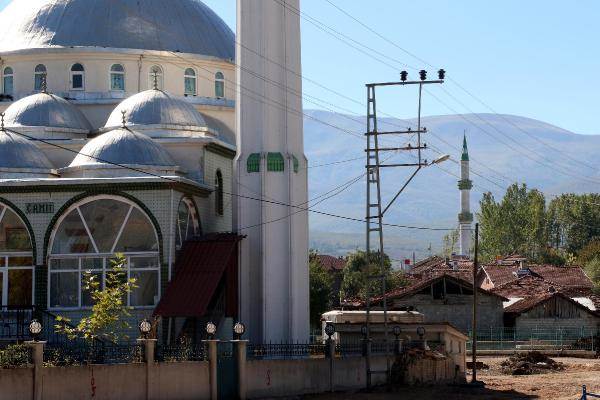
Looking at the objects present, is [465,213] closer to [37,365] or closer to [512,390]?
[512,390]

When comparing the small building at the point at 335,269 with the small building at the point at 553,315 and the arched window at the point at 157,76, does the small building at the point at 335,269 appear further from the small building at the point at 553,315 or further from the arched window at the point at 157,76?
the arched window at the point at 157,76

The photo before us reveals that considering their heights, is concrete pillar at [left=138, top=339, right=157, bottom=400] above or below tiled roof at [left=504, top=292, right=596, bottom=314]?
below

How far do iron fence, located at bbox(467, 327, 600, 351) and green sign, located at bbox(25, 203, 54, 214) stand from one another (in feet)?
85.9

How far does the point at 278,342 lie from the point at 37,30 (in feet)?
66.9

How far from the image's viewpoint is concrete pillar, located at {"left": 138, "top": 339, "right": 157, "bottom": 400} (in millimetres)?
32812

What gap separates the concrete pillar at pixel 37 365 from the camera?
29.6 m

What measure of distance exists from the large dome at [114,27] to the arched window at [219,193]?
379 inches

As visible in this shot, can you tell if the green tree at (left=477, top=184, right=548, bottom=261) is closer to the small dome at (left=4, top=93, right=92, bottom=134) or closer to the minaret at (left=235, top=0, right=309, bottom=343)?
the small dome at (left=4, top=93, right=92, bottom=134)

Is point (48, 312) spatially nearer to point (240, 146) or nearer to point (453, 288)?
point (240, 146)

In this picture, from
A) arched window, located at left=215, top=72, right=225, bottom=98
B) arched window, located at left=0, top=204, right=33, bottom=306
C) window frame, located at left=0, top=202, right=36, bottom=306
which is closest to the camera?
arched window, located at left=0, top=204, right=33, bottom=306

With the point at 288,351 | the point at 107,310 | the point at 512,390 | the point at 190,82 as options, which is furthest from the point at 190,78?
the point at 512,390

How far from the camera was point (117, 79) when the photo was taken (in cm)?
5538

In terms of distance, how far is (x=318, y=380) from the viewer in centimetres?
3884

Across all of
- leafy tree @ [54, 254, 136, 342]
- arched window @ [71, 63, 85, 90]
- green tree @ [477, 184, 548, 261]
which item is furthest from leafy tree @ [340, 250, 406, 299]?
leafy tree @ [54, 254, 136, 342]
